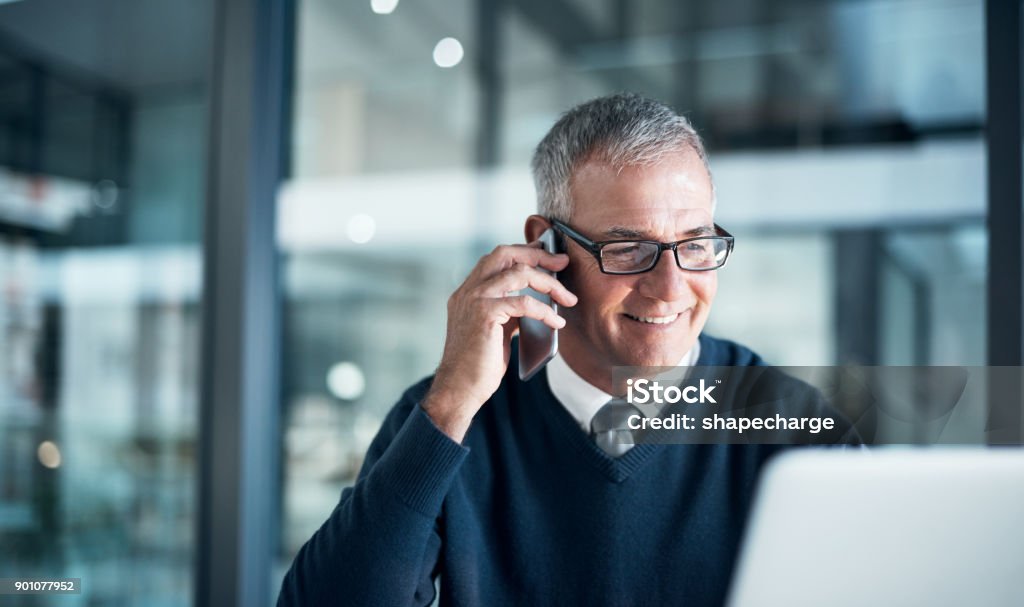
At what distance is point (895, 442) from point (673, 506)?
47 cm

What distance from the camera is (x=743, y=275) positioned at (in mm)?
2893

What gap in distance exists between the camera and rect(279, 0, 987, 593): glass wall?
8.49 feet

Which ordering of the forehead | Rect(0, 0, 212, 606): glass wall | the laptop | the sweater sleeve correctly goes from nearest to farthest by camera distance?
the laptop < the sweater sleeve < the forehead < Rect(0, 0, 212, 606): glass wall

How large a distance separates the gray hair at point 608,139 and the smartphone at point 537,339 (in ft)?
0.17

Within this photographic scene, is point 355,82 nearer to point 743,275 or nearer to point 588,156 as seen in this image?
point 743,275

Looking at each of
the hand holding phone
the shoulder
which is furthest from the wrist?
the shoulder

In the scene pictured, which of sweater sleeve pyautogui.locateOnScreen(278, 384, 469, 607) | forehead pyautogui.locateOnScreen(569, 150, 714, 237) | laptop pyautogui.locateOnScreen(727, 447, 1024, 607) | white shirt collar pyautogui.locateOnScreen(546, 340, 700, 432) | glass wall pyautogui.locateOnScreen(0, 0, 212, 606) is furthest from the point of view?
glass wall pyautogui.locateOnScreen(0, 0, 212, 606)

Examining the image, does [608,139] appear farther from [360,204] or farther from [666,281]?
[360,204]

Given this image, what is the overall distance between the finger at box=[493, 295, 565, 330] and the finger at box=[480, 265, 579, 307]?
0.02 meters

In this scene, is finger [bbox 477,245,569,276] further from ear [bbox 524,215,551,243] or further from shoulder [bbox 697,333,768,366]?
shoulder [bbox 697,333,768,366]

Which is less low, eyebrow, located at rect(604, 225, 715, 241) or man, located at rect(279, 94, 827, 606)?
eyebrow, located at rect(604, 225, 715, 241)

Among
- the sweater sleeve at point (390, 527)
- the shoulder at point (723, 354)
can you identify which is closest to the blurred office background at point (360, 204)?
the shoulder at point (723, 354)

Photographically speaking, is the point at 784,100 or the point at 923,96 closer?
the point at 923,96

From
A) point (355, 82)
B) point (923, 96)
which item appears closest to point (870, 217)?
point (923, 96)
